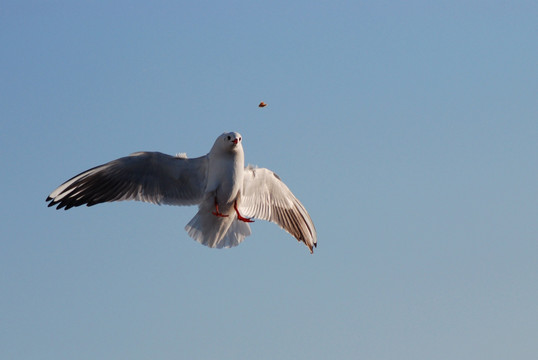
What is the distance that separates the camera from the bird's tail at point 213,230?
59.3 ft

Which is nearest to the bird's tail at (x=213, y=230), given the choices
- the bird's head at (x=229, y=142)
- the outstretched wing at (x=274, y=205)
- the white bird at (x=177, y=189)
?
the white bird at (x=177, y=189)

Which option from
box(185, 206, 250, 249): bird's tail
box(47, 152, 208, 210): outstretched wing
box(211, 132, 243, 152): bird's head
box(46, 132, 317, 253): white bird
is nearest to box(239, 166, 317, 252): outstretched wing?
box(46, 132, 317, 253): white bird

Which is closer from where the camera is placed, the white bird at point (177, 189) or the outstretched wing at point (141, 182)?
the white bird at point (177, 189)

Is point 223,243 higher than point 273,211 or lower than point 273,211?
lower

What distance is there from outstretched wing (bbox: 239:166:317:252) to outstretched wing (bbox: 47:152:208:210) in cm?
125

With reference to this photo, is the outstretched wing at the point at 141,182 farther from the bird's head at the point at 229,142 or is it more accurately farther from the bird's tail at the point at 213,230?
the bird's head at the point at 229,142

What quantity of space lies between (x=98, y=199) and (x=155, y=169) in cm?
141

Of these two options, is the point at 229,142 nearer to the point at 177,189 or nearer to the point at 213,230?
the point at 177,189

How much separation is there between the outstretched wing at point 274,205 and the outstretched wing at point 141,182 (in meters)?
1.25

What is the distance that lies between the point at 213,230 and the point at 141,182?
6.42 feet

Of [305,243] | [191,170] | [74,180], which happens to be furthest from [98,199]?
[305,243]

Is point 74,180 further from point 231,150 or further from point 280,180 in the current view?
point 280,180

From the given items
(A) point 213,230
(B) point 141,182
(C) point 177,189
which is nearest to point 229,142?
(C) point 177,189

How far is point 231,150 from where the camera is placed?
17391mm
